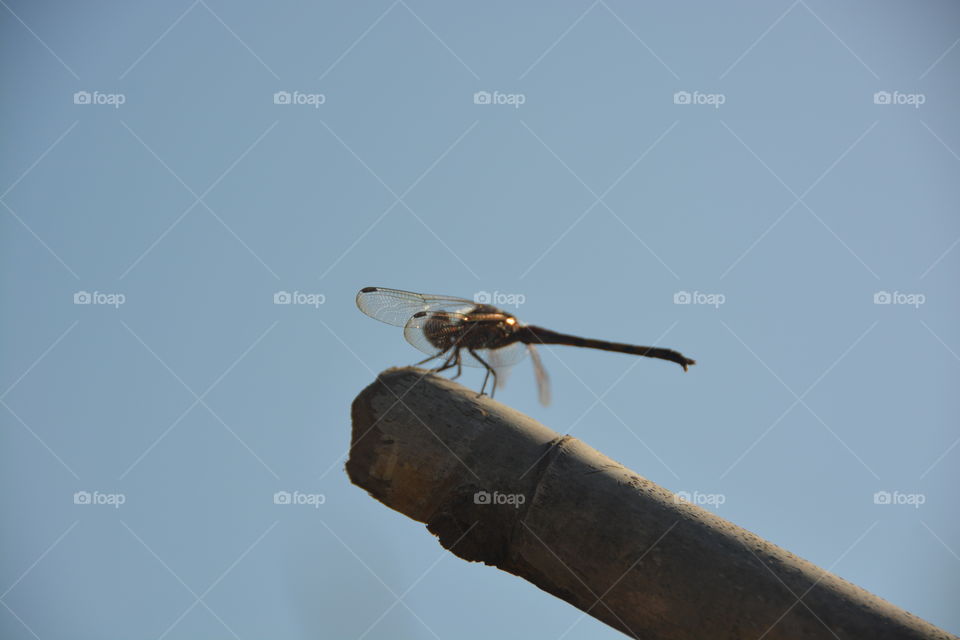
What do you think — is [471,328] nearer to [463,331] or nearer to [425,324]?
[463,331]

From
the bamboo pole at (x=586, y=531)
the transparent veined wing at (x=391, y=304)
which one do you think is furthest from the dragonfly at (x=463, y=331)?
the bamboo pole at (x=586, y=531)

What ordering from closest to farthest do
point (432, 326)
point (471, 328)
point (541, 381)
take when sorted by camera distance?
point (471, 328), point (432, 326), point (541, 381)

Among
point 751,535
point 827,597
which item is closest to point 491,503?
point 751,535

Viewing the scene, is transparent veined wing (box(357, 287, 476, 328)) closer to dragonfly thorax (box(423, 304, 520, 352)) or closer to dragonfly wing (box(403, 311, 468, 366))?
dragonfly wing (box(403, 311, 468, 366))
